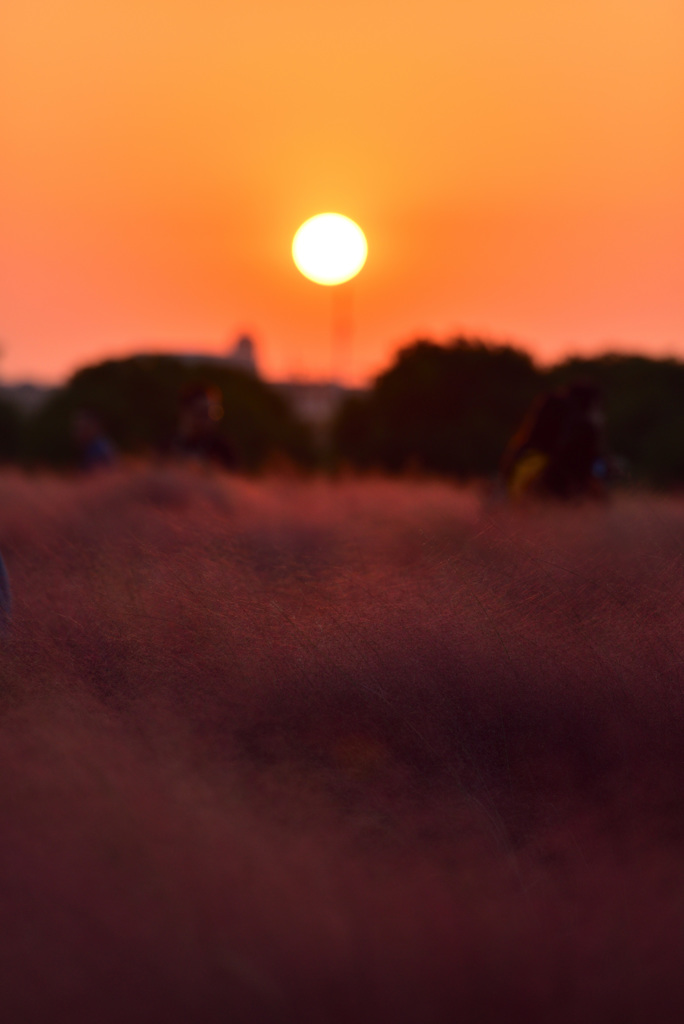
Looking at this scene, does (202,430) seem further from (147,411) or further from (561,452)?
(147,411)

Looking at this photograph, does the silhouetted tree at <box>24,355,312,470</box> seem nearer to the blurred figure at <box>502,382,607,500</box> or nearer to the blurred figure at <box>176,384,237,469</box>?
the blurred figure at <box>176,384,237,469</box>

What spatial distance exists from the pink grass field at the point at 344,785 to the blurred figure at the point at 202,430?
444cm

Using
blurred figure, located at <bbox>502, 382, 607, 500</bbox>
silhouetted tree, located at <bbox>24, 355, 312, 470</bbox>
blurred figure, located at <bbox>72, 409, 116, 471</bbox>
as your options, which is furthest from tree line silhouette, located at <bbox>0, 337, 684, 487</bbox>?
blurred figure, located at <bbox>502, 382, 607, 500</bbox>

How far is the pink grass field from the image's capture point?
1500mm

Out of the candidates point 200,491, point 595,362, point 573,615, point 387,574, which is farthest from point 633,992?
point 595,362

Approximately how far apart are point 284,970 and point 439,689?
908 mm

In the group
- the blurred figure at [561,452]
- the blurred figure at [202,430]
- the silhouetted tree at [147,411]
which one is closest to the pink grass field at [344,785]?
the blurred figure at [561,452]

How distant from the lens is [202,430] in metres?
7.84

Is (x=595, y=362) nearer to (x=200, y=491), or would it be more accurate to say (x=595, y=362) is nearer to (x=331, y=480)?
(x=331, y=480)

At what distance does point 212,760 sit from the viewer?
6.50ft

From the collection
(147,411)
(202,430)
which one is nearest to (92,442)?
(202,430)

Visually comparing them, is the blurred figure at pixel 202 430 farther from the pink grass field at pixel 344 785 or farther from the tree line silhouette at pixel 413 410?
the tree line silhouette at pixel 413 410

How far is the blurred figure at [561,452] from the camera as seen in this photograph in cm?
595

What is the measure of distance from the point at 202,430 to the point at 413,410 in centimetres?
1872
